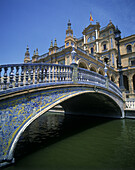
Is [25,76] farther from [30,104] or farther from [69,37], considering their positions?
[69,37]

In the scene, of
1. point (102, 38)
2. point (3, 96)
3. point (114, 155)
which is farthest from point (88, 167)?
point (102, 38)

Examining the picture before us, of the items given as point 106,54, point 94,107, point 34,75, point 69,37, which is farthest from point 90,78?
point 106,54

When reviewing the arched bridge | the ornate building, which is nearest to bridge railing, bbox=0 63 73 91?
the arched bridge

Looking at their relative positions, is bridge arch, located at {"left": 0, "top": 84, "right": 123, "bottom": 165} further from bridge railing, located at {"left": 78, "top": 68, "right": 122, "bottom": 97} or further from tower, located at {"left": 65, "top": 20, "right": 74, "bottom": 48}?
tower, located at {"left": 65, "top": 20, "right": 74, "bottom": 48}

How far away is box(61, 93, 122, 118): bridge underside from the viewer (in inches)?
430

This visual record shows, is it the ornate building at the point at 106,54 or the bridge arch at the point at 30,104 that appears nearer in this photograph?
the bridge arch at the point at 30,104

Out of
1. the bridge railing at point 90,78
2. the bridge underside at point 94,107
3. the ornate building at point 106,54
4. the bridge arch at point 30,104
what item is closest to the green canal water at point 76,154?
the bridge arch at point 30,104

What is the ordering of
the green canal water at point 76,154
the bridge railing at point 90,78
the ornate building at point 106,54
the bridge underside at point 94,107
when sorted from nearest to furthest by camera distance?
the green canal water at point 76,154 < the bridge railing at point 90,78 < the bridge underside at point 94,107 < the ornate building at point 106,54

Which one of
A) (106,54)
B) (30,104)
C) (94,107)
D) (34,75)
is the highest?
(106,54)

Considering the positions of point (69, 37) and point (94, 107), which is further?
point (69, 37)

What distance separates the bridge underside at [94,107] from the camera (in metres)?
10.9

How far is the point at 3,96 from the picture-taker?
3.38 m

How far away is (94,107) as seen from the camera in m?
13.3

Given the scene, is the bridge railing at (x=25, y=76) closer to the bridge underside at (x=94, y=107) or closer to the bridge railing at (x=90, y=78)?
the bridge railing at (x=90, y=78)
